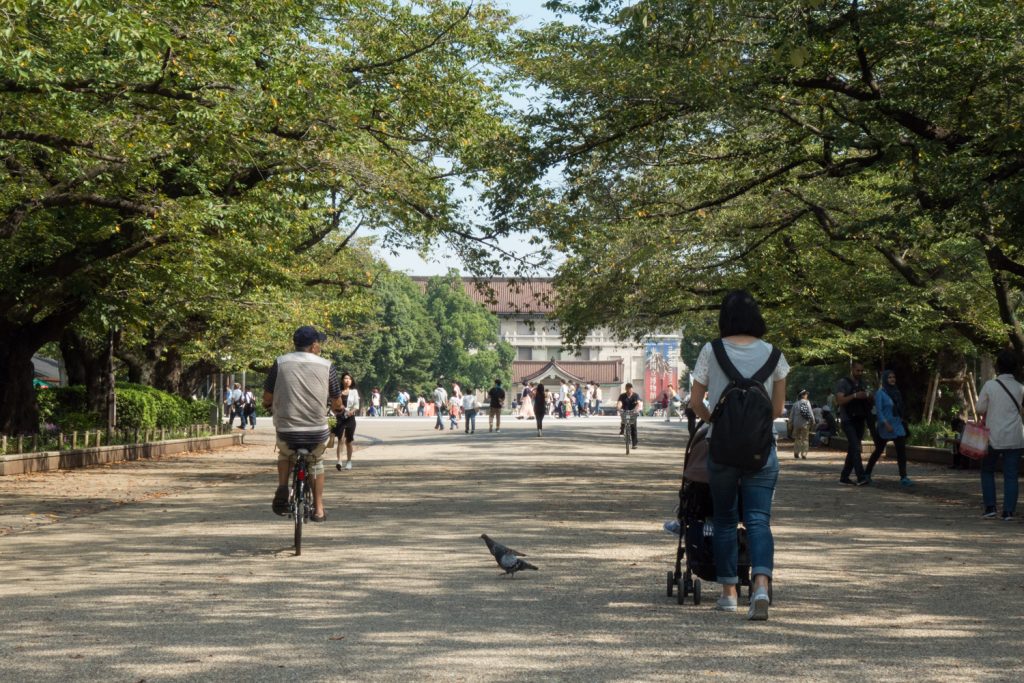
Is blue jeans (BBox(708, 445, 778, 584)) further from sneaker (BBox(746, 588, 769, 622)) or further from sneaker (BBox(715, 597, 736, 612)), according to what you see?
sneaker (BBox(715, 597, 736, 612))

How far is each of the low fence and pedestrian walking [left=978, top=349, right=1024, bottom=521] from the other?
48.0 feet

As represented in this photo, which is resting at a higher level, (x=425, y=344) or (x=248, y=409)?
(x=425, y=344)

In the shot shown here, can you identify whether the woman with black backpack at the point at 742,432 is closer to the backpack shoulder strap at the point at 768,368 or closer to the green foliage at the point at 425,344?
the backpack shoulder strap at the point at 768,368

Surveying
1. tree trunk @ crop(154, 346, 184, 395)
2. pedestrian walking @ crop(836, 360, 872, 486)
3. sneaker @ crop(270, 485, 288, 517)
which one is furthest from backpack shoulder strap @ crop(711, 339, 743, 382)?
tree trunk @ crop(154, 346, 184, 395)

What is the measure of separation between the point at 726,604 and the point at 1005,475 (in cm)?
781

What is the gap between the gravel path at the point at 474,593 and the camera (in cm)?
603

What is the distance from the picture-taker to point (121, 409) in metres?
29.9

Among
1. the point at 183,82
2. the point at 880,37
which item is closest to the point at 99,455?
the point at 183,82

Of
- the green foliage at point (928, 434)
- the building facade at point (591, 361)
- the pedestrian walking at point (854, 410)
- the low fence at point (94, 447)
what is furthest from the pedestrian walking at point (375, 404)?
the pedestrian walking at point (854, 410)

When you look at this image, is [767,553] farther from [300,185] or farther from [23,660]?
[300,185]

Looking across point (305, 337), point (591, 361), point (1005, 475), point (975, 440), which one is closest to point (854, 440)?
point (975, 440)

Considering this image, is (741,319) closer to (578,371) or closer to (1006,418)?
(1006,418)

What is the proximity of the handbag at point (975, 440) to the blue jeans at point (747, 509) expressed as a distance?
7.80 meters

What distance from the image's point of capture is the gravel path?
237 inches
